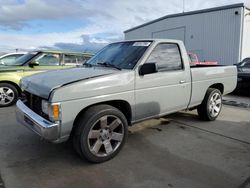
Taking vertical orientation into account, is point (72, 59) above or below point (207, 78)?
above

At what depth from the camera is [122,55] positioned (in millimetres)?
4398

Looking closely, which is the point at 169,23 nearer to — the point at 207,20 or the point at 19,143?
the point at 207,20

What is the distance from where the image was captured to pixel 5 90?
7.16m

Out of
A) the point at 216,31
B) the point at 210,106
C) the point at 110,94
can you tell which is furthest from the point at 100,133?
the point at 216,31

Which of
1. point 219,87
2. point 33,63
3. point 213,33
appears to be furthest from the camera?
point 213,33

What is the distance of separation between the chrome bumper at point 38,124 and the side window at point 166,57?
1949 mm

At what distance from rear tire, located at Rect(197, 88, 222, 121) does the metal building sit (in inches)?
511

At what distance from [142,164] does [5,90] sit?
5.30 m

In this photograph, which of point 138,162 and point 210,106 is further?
point 210,106

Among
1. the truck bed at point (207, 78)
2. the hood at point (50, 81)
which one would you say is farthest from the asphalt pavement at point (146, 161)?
the hood at point (50, 81)

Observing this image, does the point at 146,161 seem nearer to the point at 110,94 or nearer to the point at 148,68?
the point at 110,94

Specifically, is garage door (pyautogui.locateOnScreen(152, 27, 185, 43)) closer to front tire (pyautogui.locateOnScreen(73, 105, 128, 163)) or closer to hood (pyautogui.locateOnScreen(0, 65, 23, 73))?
hood (pyautogui.locateOnScreen(0, 65, 23, 73))

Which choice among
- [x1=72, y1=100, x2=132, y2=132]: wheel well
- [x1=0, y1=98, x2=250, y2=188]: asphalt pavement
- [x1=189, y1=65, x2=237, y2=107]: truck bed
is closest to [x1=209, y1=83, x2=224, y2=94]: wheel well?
[x1=189, y1=65, x2=237, y2=107]: truck bed

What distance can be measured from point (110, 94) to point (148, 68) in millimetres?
758
